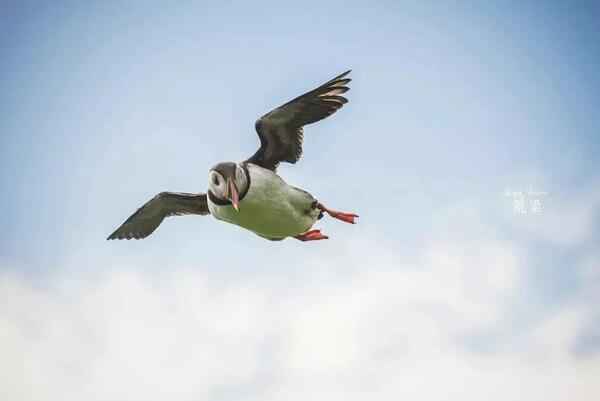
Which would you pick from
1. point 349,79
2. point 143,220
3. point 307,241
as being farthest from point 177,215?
point 349,79

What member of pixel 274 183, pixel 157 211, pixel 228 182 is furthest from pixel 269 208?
pixel 157 211

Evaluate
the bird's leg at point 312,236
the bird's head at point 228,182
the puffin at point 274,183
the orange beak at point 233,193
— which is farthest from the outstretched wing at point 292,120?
the bird's leg at point 312,236

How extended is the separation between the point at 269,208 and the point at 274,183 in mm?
407

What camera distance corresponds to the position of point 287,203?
36.6 ft

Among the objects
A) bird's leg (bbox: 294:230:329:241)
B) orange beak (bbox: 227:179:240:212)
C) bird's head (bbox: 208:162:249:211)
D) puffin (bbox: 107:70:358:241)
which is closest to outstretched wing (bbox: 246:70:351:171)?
puffin (bbox: 107:70:358:241)

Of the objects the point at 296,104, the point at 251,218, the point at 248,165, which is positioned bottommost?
the point at 251,218

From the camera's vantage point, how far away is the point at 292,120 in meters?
11.5

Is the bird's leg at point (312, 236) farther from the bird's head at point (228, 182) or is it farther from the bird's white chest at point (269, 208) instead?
the bird's head at point (228, 182)

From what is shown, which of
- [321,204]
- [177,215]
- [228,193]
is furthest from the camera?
[177,215]

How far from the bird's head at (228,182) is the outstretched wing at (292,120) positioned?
3.30 ft

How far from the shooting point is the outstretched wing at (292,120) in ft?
36.2

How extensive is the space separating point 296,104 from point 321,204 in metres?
1.74

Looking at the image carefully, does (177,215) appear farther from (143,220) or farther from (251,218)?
(251,218)

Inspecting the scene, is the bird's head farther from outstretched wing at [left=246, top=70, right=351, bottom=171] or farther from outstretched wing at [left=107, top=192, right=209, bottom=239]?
outstretched wing at [left=107, top=192, right=209, bottom=239]
